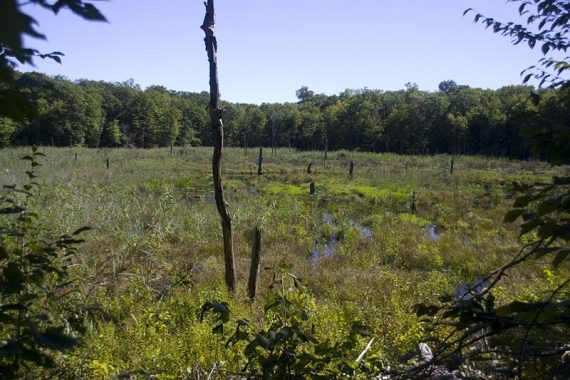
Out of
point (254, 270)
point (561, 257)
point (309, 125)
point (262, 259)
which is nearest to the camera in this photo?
point (561, 257)

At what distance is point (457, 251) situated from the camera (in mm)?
10023

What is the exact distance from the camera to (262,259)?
9258mm

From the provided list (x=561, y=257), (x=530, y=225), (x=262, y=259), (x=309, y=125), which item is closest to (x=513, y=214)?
(x=530, y=225)

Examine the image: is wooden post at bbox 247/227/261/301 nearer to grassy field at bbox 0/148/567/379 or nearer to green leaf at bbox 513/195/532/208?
grassy field at bbox 0/148/567/379

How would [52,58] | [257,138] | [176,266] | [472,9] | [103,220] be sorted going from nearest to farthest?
[52,58] → [472,9] → [176,266] → [103,220] → [257,138]

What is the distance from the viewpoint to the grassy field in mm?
3912

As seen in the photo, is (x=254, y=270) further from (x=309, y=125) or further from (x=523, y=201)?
(x=309, y=125)

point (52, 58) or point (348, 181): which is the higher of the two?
point (52, 58)

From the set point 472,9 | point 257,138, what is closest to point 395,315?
point 472,9

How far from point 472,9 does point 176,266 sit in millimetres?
6110

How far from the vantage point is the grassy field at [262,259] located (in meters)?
Result: 3.91

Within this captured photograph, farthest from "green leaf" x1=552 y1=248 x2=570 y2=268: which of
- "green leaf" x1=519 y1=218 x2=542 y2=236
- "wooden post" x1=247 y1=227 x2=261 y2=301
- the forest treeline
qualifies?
the forest treeline

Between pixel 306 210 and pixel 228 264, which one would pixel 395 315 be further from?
pixel 306 210

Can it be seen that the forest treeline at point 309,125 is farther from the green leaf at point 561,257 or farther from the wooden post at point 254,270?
the green leaf at point 561,257
